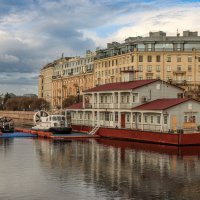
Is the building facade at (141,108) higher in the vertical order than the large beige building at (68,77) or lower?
lower

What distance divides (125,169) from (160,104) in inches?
1014

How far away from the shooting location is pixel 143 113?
6756 centimetres

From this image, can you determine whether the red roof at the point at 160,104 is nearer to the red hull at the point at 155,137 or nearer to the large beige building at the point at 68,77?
the red hull at the point at 155,137

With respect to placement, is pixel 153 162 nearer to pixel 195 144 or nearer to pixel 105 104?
pixel 195 144

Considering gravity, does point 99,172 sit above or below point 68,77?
below

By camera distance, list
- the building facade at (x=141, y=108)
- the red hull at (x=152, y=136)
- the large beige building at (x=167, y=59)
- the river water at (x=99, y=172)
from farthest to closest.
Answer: the large beige building at (x=167, y=59), the building facade at (x=141, y=108), the red hull at (x=152, y=136), the river water at (x=99, y=172)

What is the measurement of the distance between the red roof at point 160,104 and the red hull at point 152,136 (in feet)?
11.1

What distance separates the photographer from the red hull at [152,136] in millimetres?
58969

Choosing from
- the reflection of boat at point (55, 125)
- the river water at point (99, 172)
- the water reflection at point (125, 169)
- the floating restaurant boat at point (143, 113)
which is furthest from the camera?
the reflection of boat at point (55, 125)

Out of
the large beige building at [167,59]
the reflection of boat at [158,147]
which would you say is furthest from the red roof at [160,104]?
the large beige building at [167,59]

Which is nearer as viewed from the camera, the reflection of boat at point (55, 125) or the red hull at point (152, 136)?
the red hull at point (152, 136)

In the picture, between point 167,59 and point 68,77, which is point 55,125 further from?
point 68,77

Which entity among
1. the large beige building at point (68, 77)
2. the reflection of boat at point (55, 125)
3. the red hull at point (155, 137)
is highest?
the large beige building at point (68, 77)

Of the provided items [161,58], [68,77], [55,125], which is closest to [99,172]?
[55,125]
